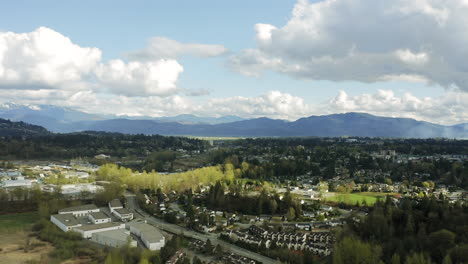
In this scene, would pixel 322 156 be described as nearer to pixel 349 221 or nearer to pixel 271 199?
pixel 271 199

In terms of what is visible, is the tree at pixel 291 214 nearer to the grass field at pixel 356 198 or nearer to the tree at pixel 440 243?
the grass field at pixel 356 198

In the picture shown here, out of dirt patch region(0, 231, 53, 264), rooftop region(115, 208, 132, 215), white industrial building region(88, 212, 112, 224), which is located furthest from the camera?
rooftop region(115, 208, 132, 215)

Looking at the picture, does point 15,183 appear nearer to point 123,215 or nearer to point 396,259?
point 123,215

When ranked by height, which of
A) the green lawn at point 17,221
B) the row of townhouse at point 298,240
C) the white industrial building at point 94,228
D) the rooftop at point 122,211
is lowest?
the green lawn at point 17,221

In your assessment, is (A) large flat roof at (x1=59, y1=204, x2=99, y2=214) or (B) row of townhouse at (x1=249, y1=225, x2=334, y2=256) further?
(A) large flat roof at (x1=59, y1=204, x2=99, y2=214)

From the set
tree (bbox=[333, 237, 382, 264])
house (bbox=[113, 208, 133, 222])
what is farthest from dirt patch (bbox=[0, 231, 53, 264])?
tree (bbox=[333, 237, 382, 264])

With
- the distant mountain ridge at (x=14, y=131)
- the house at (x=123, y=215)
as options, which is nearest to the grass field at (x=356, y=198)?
the house at (x=123, y=215)

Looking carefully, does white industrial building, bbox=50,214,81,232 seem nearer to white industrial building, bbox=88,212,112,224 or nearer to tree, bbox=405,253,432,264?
white industrial building, bbox=88,212,112,224
